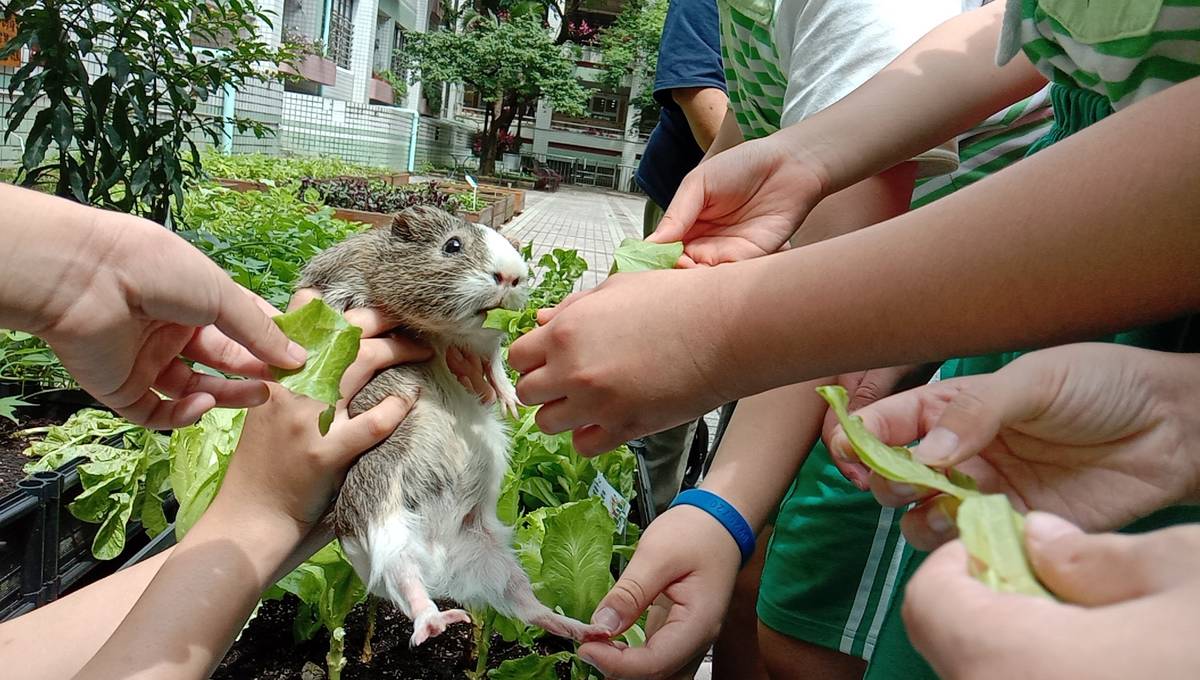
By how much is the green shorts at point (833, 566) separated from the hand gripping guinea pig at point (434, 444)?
51 cm

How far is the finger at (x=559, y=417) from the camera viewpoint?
1.02 meters

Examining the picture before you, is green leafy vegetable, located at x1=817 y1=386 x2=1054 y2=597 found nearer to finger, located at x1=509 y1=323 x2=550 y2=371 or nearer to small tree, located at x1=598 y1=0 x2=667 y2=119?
finger, located at x1=509 y1=323 x2=550 y2=371

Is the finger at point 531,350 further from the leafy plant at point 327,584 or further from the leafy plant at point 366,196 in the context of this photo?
the leafy plant at point 366,196

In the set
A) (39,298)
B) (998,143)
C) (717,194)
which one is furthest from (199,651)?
(998,143)

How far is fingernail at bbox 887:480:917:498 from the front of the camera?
661mm

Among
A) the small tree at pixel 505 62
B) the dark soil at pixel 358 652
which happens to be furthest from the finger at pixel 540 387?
the small tree at pixel 505 62

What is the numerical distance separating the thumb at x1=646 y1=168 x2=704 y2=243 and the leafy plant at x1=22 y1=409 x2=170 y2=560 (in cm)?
143

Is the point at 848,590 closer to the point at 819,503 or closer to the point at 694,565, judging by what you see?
the point at 819,503

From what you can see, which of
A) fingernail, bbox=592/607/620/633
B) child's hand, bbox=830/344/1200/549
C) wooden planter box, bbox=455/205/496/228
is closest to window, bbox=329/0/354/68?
wooden planter box, bbox=455/205/496/228

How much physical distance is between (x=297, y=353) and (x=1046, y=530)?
0.90 metres

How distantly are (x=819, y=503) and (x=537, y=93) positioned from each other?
63.1ft

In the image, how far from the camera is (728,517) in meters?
1.32

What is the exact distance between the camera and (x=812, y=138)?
128 cm

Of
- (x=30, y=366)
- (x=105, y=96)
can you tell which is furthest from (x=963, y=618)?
(x=105, y=96)
